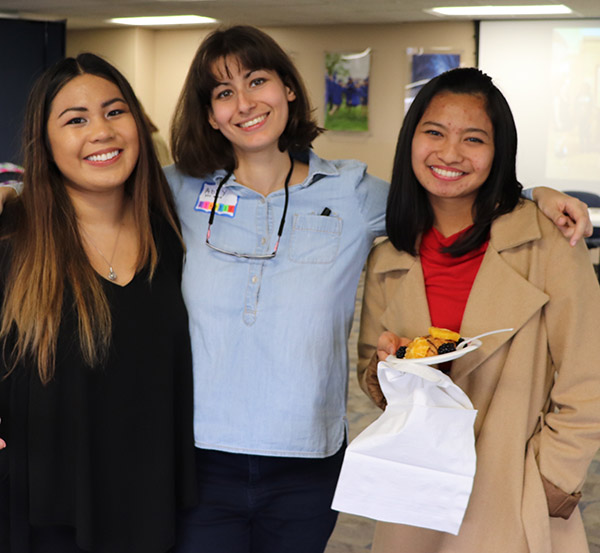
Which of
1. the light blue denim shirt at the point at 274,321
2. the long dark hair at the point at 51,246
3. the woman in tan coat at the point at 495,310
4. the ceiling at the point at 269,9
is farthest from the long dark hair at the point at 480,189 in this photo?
the ceiling at the point at 269,9

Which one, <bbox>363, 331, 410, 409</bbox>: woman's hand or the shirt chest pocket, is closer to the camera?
<bbox>363, 331, 410, 409</bbox>: woman's hand

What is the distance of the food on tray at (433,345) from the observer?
1.76 m

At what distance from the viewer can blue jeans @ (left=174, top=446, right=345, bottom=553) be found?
208cm

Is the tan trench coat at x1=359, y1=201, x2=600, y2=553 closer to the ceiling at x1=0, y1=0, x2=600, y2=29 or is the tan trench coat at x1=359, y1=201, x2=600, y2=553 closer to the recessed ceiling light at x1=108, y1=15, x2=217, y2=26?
the ceiling at x1=0, y1=0, x2=600, y2=29

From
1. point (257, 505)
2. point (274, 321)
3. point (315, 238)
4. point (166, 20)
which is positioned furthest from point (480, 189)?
point (166, 20)

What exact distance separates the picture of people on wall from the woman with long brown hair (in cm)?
955

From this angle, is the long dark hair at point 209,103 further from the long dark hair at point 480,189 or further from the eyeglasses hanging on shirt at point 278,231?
the long dark hair at point 480,189

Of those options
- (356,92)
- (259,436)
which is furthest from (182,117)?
(356,92)

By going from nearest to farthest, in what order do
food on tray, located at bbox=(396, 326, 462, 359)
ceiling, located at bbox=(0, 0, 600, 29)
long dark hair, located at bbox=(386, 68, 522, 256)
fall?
food on tray, located at bbox=(396, 326, 462, 359)
long dark hair, located at bbox=(386, 68, 522, 256)
ceiling, located at bbox=(0, 0, 600, 29)

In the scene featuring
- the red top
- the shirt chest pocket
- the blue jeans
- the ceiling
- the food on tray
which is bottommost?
the blue jeans

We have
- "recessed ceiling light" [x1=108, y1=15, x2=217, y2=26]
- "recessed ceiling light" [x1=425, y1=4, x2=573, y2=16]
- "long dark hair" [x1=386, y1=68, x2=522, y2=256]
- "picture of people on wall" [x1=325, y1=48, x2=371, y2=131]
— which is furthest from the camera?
"picture of people on wall" [x1=325, y1=48, x2=371, y2=131]

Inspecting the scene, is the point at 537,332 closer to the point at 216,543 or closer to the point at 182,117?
the point at 216,543

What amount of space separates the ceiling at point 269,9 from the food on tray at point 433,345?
8.01m

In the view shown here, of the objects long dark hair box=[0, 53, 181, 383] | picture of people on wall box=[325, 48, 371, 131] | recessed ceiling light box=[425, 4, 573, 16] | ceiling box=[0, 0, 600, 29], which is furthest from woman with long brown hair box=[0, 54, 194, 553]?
picture of people on wall box=[325, 48, 371, 131]
